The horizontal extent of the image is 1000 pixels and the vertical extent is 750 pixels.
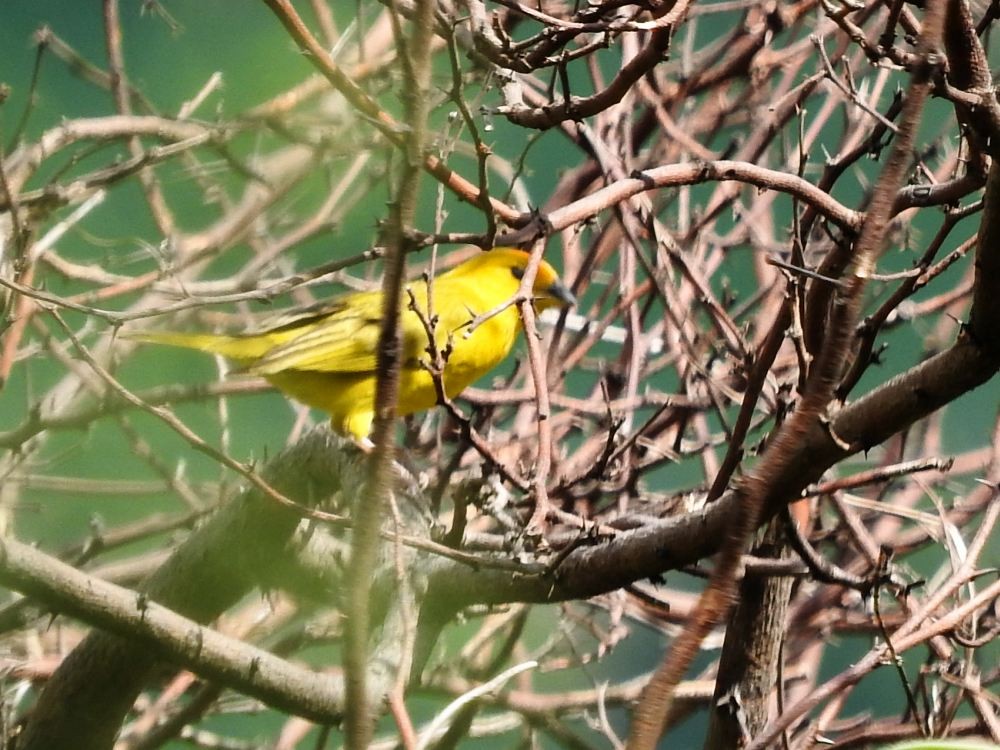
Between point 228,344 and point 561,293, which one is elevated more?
point 561,293

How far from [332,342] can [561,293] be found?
28.2 inches

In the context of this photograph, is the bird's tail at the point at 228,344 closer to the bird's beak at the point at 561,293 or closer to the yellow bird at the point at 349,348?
the yellow bird at the point at 349,348

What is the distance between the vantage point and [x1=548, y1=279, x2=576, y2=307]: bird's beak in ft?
12.2

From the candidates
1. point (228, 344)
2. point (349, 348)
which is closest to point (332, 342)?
point (349, 348)

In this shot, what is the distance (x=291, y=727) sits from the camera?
12.4 ft

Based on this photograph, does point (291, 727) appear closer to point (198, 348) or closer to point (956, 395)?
point (198, 348)

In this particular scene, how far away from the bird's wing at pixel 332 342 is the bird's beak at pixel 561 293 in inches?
17.3

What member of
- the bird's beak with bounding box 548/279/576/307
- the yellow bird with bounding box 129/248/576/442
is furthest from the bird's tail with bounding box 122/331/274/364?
the bird's beak with bounding box 548/279/576/307

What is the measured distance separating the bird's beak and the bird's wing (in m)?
0.44

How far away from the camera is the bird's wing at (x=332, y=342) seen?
12.1ft

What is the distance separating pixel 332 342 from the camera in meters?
3.79

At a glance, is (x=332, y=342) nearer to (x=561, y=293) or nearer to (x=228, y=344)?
(x=228, y=344)

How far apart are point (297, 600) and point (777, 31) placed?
2.14 meters

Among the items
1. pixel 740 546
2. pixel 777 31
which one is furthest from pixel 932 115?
pixel 740 546
